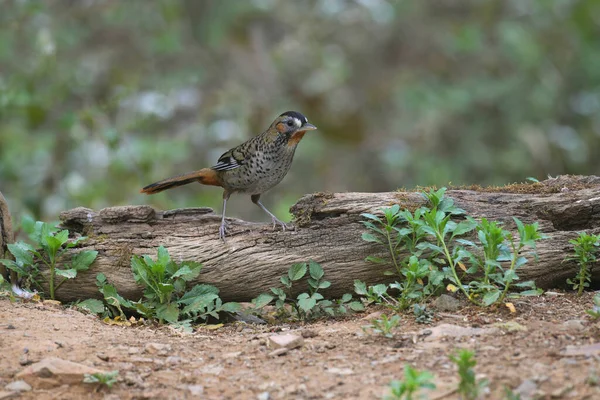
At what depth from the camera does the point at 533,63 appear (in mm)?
9844

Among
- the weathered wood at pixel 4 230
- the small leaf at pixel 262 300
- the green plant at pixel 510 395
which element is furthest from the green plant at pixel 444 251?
the weathered wood at pixel 4 230

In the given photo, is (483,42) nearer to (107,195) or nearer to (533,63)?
(533,63)

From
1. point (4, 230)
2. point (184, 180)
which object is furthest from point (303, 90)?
point (4, 230)

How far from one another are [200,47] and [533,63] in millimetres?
4986

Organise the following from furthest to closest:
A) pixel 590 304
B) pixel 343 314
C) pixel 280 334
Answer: pixel 343 314, pixel 590 304, pixel 280 334

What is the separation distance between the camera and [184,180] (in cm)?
546

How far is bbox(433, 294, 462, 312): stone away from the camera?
4069mm

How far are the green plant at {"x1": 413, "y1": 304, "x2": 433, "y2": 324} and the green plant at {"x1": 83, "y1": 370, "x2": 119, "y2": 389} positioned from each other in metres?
1.62

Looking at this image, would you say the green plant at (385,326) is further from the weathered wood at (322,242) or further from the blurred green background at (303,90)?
the blurred green background at (303,90)

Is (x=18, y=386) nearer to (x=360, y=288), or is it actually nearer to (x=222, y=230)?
(x=222, y=230)

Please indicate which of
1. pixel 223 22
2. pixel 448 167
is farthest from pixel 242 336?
pixel 223 22

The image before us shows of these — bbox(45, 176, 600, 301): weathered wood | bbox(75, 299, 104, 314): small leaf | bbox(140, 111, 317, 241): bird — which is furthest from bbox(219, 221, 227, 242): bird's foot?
bbox(75, 299, 104, 314): small leaf

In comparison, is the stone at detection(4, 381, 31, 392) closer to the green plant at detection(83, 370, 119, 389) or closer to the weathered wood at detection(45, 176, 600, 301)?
the green plant at detection(83, 370, 119, 389)

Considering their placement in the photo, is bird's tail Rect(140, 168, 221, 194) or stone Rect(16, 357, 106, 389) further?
bird's tail Rect(140, 168, 221, 194)
